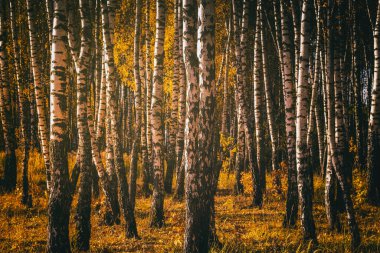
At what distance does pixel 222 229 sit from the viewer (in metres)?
6.87

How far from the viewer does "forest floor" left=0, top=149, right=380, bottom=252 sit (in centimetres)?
561

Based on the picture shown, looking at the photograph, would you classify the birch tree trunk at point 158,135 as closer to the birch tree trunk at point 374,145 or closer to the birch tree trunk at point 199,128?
the birch tree trunk at point 199,128

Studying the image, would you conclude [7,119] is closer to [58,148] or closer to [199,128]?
[58,148]

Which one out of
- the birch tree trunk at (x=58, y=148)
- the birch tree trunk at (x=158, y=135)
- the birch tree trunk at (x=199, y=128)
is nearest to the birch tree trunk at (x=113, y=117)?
the birch tree trunk at (x=158, y=135)

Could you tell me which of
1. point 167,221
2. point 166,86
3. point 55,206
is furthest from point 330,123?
point 166,86

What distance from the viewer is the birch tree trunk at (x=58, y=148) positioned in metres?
4.84

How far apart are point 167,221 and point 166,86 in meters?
9.11

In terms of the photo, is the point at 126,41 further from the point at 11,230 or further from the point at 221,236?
the point at 221,236

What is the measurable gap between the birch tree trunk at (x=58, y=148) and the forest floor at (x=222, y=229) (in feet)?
3.19

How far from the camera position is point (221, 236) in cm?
627

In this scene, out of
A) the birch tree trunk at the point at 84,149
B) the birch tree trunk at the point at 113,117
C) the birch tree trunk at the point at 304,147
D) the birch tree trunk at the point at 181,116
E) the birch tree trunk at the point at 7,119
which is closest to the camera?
the birch tree trunk at the point at 84,149

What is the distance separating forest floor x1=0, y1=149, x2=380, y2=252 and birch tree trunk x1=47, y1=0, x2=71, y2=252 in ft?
3.19

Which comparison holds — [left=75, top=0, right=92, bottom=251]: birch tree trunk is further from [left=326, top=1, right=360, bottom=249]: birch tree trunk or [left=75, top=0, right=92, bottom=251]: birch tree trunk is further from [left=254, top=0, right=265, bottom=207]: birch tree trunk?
[left=254, top=0, right=265, bottom=207]: birch tree trunk

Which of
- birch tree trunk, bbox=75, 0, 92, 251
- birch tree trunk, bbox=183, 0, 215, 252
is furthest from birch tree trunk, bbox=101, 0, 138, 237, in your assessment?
birch tree trunk, bbox=183, 0, 215, 252
